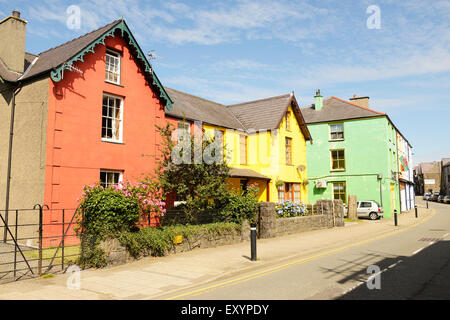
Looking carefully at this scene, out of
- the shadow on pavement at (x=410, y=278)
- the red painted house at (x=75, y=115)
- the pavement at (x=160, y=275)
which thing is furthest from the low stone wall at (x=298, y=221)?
the shadow on pavement at (x=410, y=278)

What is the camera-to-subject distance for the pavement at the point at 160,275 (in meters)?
7.21

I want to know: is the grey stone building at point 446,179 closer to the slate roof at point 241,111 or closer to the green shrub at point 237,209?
the slate roof at point 241,111

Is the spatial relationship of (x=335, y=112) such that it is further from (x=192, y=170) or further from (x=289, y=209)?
(x=192, y=170)

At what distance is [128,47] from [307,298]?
45.3 ft

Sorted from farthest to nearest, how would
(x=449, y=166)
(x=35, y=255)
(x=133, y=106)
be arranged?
(x=449, y=166)
(x=133, y=106)
(x=35, y=255)

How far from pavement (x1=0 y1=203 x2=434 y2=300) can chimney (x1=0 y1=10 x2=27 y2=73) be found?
1060 centimetres

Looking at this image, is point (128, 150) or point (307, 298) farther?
point (128, 150)

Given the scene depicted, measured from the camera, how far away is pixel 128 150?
15508 millimetres

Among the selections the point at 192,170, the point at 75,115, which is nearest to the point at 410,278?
the point at 192,170

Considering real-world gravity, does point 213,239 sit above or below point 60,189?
below

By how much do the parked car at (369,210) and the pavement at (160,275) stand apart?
17.1m

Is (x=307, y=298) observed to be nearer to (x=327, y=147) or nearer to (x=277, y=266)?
(x=277, y=266)

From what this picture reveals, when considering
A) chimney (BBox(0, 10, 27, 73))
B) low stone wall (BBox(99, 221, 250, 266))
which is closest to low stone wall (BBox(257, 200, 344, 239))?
low stone wall (BBox(99, 221, 250, 266))
